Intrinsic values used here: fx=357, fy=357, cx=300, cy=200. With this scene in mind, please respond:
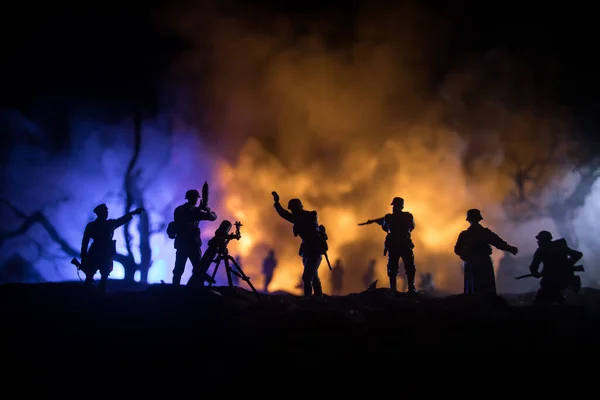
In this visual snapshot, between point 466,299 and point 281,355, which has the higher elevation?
point 466,299

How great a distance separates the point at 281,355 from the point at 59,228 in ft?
70.2

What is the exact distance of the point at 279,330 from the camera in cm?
602

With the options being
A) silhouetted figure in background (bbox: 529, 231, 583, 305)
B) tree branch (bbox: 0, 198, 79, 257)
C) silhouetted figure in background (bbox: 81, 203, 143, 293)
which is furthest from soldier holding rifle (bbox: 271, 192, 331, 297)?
tree branch (bbox: 0, 198, 79, 257)

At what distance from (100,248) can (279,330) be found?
265 inches

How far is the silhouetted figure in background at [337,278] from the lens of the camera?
2178cm

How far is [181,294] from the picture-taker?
7625mm

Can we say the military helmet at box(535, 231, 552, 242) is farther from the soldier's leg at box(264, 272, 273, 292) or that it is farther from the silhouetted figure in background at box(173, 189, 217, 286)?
the soldier's leg at box(264, 272, 273, 292)

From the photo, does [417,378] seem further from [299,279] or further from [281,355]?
[299,279]

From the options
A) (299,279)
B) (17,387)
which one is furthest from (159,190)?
(17,387)

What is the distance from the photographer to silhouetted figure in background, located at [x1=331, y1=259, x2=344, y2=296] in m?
21.8

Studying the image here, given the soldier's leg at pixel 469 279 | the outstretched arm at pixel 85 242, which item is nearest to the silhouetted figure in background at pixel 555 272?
the soldier's leg at pixel 469 279

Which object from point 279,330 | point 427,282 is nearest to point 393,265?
point 279,330

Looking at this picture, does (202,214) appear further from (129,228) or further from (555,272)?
(129,228)

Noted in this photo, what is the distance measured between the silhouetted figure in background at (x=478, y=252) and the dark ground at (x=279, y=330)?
198 centimetres
